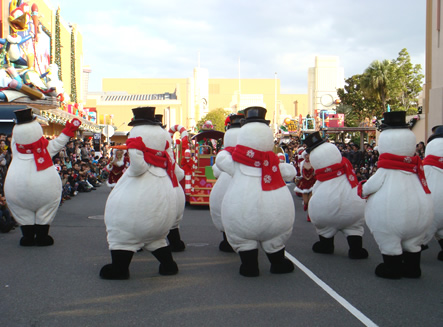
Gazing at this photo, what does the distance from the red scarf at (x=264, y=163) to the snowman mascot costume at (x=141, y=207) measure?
35.6 inches

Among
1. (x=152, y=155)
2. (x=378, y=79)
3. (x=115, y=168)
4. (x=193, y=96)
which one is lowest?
(x=115, y=168)

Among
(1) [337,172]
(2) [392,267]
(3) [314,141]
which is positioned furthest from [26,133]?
(2) [392,267]

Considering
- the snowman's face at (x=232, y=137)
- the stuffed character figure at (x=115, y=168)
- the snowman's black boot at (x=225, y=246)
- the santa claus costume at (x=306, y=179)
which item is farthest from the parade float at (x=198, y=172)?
the snowman's black boot at (x=225, y=246)

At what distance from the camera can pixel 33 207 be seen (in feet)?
26.0

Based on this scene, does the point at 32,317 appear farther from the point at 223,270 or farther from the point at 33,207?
the point at 33,207

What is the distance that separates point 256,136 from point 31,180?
364 cm

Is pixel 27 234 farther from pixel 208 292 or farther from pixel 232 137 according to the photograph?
pixel 208 292

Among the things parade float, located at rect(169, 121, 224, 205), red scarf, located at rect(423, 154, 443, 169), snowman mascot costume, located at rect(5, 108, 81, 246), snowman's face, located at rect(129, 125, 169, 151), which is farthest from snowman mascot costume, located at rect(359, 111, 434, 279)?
parade float, located at rect(169, 121, 224, 205)

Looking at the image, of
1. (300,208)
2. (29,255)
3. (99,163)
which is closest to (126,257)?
(29,255)

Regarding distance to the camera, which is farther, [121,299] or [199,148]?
[199,148]

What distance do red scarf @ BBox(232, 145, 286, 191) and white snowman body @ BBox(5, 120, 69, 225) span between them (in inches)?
124

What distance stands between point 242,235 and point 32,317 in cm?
242

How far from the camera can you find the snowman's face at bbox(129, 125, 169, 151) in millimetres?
6164

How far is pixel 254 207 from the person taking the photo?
19.9 ft
